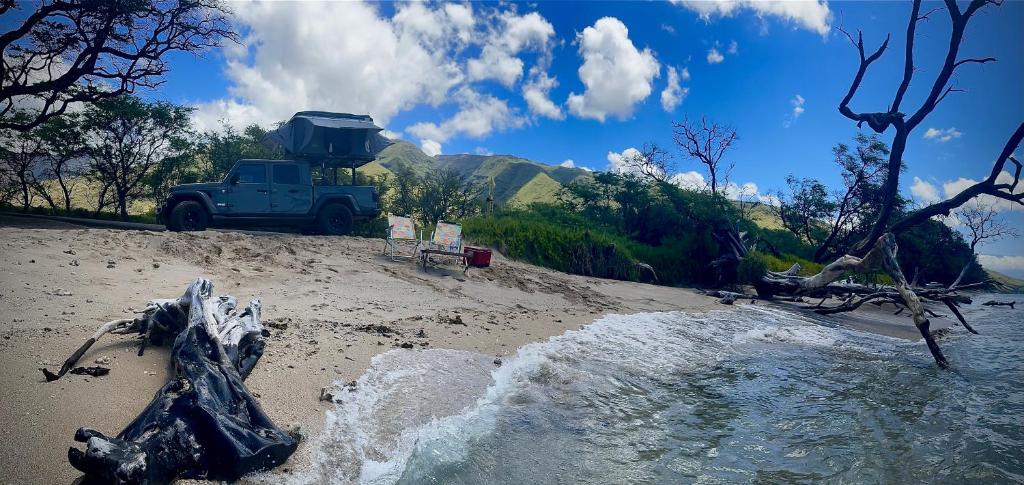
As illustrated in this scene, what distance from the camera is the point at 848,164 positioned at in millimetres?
22938

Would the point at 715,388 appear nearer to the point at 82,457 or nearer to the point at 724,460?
the point at 724,460

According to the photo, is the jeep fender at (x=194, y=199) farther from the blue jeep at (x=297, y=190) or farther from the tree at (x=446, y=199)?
the tree at (x=446, y=199)

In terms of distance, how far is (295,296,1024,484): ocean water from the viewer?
10.0 feet

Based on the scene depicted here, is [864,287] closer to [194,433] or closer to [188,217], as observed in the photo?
[194,433]

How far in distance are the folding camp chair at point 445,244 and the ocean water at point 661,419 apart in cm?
394

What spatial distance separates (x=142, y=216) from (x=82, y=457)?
17.9 metres

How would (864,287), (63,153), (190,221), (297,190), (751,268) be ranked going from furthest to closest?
(63,153) < (751,268) < (297,190) < (864,287) < (190,221)

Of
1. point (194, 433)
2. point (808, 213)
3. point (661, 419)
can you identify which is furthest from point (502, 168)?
point (194, 433)

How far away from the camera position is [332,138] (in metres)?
13.4

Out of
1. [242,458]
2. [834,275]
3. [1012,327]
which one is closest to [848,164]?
[1012,327]

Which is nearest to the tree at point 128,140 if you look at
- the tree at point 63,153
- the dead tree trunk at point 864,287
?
the tree at point 63,153

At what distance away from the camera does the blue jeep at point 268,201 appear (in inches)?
416

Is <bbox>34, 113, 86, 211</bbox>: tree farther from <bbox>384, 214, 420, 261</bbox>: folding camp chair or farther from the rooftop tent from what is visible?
<bbox>384, 214, 420, 261</bbox>: folding camp chair

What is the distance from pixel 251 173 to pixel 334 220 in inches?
87.9
